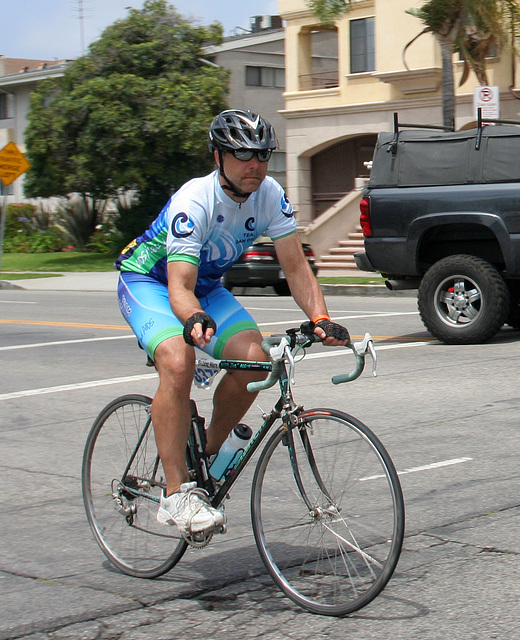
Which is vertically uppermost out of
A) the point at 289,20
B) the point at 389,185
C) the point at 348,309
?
the point at 289,20

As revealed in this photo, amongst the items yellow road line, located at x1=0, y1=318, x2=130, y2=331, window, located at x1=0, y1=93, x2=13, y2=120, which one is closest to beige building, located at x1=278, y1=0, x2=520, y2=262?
yellow road line, located at x1=0, y1=318, x2=130, y2=331

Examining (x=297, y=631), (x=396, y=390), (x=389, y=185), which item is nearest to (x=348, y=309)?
(x=389, y=185)

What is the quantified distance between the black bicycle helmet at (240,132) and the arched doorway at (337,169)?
29.5 m

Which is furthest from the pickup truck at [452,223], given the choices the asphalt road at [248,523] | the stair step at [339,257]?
the stair step at [339,257]

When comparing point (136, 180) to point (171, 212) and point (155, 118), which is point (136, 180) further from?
point (171, 212)

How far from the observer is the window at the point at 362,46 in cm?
3180

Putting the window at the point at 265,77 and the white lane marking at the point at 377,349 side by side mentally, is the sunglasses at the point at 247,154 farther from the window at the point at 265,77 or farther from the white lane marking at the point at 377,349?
the window at the point at 265,77

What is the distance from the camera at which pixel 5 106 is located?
172 feet

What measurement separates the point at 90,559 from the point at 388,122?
27573 mm

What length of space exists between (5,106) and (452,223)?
4452cm

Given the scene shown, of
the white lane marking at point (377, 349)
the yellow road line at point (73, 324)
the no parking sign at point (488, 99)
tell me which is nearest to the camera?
the white lane marking at point (377, 349)

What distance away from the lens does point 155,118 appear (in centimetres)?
3284

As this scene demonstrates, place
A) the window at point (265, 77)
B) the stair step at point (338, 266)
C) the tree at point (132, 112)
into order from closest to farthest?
the stair step at point (338, 266)
the tree at point (132, 112)
the window at point (265, 77)

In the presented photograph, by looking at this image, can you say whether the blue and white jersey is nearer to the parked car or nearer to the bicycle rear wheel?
the bicycle rear wheel
